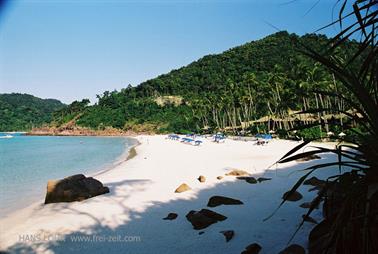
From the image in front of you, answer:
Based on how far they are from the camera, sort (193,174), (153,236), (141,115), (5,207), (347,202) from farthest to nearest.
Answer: (141,115), (193,174), (5,207), (153,236), (347,202)

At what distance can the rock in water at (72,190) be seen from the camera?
911 cm

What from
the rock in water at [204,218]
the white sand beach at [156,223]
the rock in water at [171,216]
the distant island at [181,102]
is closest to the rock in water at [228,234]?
the white sand beach at [156,223]

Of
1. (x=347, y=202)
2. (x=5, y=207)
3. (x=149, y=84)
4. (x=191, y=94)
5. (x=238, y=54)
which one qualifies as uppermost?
(x=238, y=54)

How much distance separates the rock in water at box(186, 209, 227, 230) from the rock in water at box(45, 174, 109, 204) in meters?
4.54

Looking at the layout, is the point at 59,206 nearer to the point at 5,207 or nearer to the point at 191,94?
the point at 5,207

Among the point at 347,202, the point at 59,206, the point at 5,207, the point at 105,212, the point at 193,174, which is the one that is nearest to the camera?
the point at 347,202

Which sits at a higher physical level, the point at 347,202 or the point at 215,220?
the point at 347,202

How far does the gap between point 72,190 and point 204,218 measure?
524 centimetres

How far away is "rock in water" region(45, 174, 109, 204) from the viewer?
911 centimetres

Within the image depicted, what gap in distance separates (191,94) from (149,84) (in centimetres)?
2452

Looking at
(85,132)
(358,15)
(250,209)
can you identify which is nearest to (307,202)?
(250,209)

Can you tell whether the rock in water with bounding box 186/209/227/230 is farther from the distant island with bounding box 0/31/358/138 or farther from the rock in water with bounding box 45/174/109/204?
the distant island with bounding box 0/31/358/138

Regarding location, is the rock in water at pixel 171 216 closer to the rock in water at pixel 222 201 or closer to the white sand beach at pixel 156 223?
the white sand beach at pixel 156 223

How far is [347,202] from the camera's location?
55.9 inches
